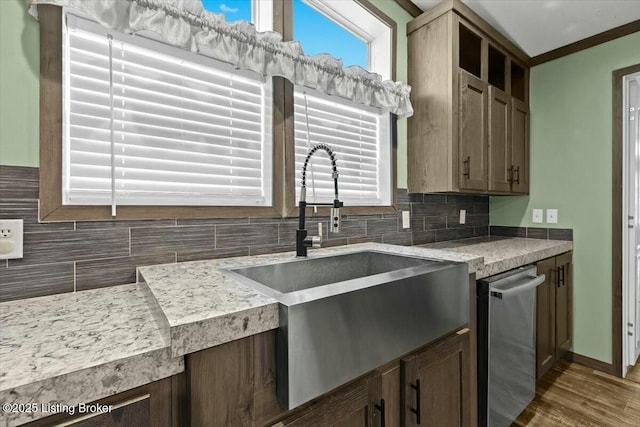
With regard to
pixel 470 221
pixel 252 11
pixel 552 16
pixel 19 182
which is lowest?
pixel 470 221

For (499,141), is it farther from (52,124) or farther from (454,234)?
(52,124)

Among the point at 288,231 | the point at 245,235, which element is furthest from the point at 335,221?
the point at 245,235

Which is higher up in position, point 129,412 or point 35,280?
point 35,280

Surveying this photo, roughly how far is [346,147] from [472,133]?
0.94m

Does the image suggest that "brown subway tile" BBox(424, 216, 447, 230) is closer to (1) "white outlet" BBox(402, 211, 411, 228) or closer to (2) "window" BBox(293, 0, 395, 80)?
(1) "white outlet" BBox(402, 211, 411, 228)

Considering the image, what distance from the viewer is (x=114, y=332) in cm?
70

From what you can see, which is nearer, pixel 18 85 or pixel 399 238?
pixel 18 85

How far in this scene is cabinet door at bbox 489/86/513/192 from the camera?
7.72ft

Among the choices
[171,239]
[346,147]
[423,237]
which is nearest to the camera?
[171,239]

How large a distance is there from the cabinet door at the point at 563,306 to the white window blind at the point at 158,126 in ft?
7.61

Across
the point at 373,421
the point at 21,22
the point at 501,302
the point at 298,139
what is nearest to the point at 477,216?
the point at 501,302

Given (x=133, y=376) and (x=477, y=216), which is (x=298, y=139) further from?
(x=477, y=216)

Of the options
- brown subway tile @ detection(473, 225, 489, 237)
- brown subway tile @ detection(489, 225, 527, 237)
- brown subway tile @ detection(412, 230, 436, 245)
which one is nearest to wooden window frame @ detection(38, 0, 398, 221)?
brown subway tile @ detection(412, 230, 436, 245)

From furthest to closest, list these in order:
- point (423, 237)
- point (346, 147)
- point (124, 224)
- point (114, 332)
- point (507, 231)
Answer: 1. point (507, 231)
2. point (423, 237)
3. point (346, 147)
4. point (124, 224)
5. point (114, 332)
